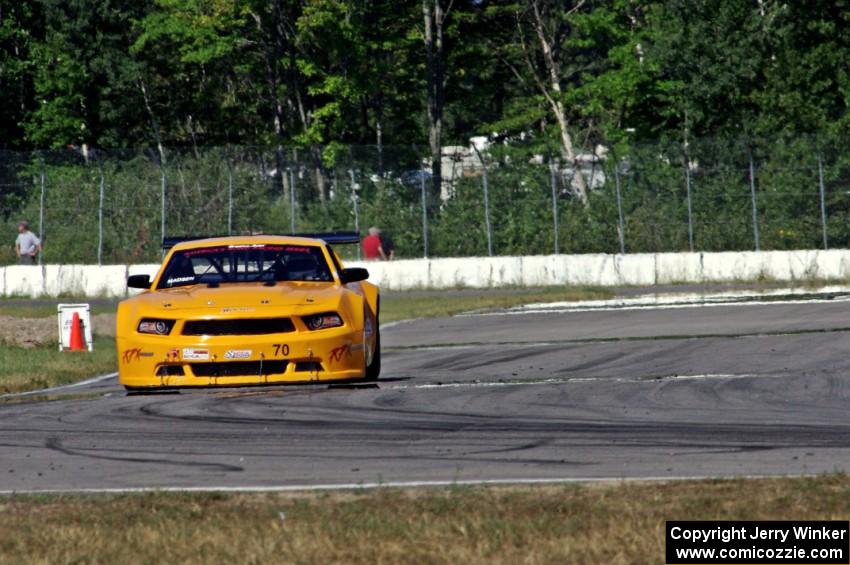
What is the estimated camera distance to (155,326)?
13.1m

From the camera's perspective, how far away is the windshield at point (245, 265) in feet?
47.2

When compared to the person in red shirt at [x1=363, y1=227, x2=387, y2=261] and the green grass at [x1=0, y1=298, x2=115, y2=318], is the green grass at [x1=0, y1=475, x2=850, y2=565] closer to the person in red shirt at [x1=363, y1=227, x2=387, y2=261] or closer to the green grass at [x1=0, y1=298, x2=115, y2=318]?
the green grass at [x1=0, y1=298, x2=115, y2=318]

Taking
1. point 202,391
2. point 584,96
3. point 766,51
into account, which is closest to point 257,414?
point 202,391

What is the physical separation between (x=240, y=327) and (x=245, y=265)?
1.64 m

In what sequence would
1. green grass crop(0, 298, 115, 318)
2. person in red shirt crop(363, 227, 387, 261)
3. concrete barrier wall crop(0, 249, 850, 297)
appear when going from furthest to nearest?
person in red shirt crop(363, 227, 387, 261) < concrete barrier wall crop(0, 249, 850, 297) < green grass crop(0, 298, 115, 318)

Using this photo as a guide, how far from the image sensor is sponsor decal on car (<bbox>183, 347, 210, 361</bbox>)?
42.0 feet

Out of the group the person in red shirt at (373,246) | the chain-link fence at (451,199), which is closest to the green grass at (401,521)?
the person in red shirt at (373,246)

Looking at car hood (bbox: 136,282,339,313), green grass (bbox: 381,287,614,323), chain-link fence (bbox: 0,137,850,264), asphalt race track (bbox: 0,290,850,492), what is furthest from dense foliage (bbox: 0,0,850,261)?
car hood (bbox: 136,282,339,313)

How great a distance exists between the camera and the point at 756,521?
708 centimetres

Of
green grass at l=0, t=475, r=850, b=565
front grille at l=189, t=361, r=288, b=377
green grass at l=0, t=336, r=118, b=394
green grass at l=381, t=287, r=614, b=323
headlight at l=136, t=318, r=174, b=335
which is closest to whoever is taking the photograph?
green grass at l=0, t=475, r=850, b=565

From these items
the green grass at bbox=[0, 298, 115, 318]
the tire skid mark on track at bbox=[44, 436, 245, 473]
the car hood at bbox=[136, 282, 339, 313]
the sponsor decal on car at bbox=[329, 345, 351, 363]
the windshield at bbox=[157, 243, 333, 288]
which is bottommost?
the tire skid mark on track at bbox=[44, 436, 245, 473]

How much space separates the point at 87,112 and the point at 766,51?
84.3ft

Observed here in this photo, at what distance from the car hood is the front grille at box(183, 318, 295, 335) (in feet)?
0.33

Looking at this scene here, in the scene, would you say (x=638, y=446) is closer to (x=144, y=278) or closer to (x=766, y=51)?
(x=144, y=278)
